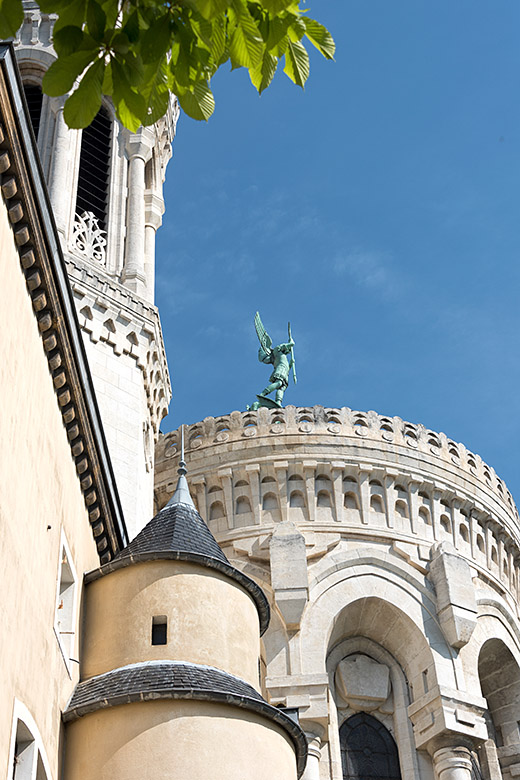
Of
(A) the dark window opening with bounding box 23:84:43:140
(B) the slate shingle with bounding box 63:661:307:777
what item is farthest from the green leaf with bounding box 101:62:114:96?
(A) the dark window opening with bounding box 23:84:43:140

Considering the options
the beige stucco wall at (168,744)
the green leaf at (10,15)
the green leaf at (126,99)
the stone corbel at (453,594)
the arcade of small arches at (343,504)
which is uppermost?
the arcade of small arches at (343,504)

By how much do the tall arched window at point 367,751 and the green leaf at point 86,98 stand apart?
1948 centimetres

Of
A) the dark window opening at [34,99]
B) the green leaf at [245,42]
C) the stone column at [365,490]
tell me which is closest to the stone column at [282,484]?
the stone column at [365,490]

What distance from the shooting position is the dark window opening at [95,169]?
25656mm

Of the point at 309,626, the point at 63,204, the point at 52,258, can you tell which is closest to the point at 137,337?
the point at 63,204

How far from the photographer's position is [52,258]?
42.1ft

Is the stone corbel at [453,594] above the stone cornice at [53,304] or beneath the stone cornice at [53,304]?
above

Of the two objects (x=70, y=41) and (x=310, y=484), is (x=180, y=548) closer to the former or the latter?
(x=310, y=484)

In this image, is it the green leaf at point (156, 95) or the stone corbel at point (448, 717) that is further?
the stone corbel at point (448, 717)

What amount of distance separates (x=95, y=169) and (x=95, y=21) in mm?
21320

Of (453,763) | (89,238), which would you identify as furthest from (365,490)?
(89,238)

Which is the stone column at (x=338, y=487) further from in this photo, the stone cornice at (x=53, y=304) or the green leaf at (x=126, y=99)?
the green leaf at (x=126, y=99)

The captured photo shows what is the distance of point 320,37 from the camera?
585cm

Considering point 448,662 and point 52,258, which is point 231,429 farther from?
point 52,258
